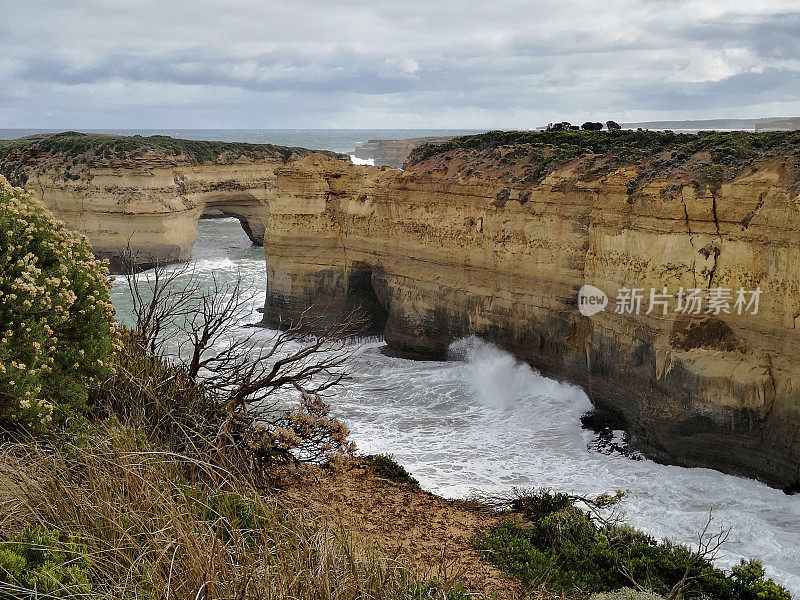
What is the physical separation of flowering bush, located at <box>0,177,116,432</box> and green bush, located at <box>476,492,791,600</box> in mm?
5037

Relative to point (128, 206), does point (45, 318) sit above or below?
below

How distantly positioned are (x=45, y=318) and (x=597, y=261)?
10.4 m

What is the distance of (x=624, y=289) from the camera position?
1448 cm

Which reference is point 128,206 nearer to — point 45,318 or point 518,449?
point 518,449

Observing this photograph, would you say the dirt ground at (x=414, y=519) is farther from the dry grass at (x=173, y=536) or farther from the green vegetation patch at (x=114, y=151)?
the green vegetation patch at (x=114, y=151)

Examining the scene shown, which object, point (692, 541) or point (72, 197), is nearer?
point (692, 541)

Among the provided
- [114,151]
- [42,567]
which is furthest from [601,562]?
[114,151]

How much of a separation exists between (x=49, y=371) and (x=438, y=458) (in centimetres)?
743

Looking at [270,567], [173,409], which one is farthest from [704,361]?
[270,567]

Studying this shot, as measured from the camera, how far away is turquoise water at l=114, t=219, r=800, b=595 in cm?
1134

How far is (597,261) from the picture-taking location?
50.0ft

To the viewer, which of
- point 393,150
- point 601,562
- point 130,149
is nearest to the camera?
point 601,562

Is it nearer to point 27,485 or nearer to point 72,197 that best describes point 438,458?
point 27,485

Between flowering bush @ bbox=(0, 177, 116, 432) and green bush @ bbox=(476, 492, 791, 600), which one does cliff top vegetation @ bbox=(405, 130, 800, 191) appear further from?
flowering bush @ bbox=(0, 177, 116, 432)
